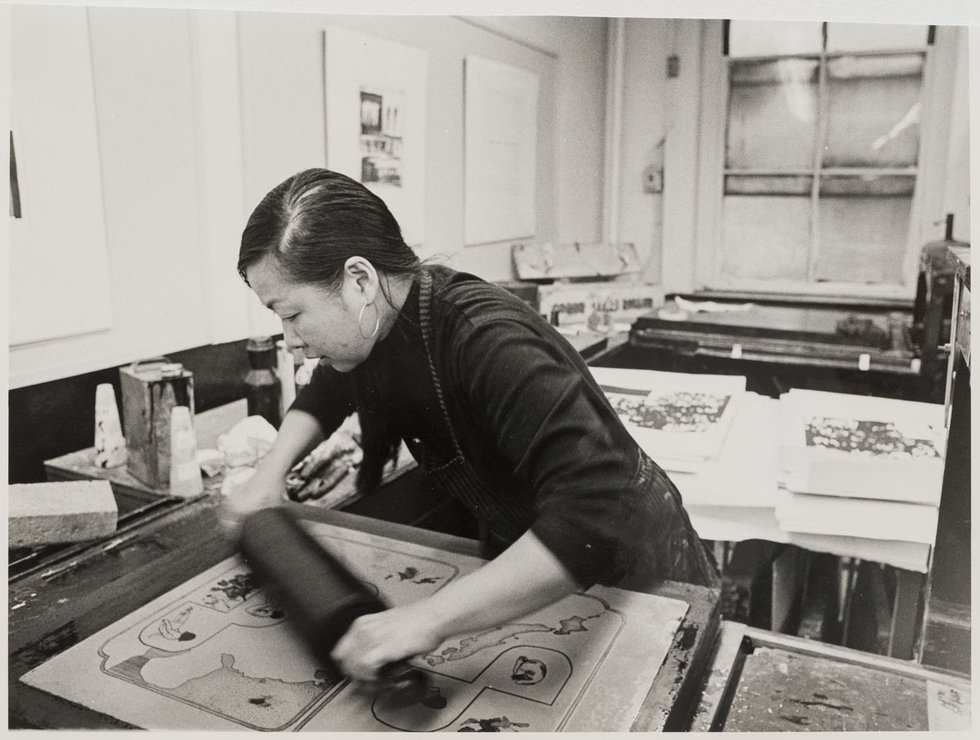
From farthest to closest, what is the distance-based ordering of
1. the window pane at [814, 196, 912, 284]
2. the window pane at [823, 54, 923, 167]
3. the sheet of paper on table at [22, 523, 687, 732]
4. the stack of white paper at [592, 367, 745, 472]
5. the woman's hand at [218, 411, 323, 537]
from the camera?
the window pane at [814, 196, 912, 284] → the window pane at [823, 54, 923, 167] → the stack of white paper at [592, 367, 745, 472] → the woman's hand at [218, 411, 323, 537] → the sheet of paper on table at [22, 523, 687, 732]

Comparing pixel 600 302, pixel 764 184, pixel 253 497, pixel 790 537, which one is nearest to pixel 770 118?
pixel 764 184

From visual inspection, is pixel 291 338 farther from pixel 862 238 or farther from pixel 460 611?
pixel 862 238

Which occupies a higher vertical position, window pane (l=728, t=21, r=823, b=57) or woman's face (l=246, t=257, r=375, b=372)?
window pane (l=728, t=21, r=823, b=57)

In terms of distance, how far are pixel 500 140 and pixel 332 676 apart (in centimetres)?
133

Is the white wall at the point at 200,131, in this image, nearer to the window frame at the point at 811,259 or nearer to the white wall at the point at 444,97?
the white wall at the point at 444,97

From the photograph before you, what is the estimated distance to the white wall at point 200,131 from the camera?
1423 millimetres

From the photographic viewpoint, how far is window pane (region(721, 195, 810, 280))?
87.5 inches

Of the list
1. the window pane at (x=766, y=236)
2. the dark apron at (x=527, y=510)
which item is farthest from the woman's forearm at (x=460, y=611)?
the window pane at (x=766, y=236)

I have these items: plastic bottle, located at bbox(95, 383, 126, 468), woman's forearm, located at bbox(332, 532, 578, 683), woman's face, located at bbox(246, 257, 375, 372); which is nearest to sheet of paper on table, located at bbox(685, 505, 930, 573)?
woman's forearm, located at bbox(332, 532, 578, 683)

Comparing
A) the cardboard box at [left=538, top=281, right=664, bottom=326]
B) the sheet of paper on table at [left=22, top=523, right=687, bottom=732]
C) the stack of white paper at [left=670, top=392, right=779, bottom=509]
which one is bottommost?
the sheet of paper on table at [left=22, top=523, right=687, bottom=732]

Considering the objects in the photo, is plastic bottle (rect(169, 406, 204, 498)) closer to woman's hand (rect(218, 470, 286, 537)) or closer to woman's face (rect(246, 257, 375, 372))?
woman's hand (rect(218, 470, 286, 537))

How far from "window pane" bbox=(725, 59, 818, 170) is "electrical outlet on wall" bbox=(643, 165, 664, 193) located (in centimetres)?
20

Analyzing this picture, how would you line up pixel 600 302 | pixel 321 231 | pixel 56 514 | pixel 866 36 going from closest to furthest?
pixel 321 231, pixel 56 514, pixel 866 36, pixel 600 302

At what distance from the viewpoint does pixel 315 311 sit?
112 cm
